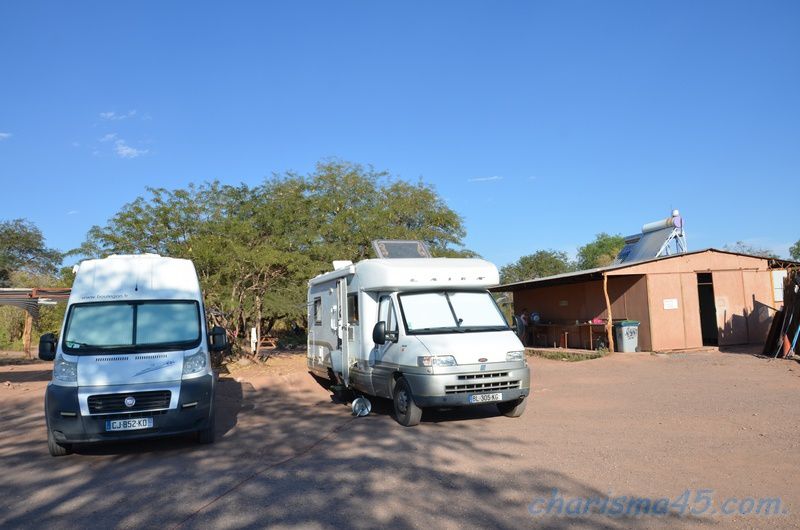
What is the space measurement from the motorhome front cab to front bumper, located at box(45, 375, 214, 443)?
2.87m

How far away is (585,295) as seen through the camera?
74.1 feet

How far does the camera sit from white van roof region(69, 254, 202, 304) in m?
8.60

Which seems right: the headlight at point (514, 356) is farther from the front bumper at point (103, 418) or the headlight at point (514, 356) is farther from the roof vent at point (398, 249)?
the front bumper at point (103, 418)

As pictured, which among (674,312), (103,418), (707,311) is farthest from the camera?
(707,311)

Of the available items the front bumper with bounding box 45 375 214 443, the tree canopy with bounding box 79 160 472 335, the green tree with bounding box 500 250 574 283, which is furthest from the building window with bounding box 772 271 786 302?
the green tree with bounding box 500 250 574 283

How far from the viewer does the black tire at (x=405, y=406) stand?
8.91m

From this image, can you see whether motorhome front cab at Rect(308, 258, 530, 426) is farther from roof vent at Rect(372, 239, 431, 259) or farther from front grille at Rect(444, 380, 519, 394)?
roof vent at Rect(372, 239, 431, 259)

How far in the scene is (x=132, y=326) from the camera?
8.42m

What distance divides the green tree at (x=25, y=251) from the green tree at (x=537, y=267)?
37.9 m

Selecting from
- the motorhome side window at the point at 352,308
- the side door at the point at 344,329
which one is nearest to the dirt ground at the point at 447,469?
the side door at the point at 344,329

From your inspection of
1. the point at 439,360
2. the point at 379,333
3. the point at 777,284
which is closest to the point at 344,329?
the point at 379,333

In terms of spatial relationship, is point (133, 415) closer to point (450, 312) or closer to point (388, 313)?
point (388, 313)

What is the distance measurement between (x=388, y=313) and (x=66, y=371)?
464cm

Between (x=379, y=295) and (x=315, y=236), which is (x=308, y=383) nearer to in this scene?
→ (x=379, y=295)
